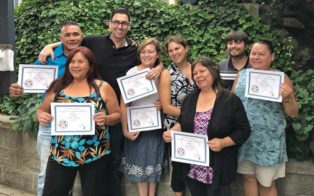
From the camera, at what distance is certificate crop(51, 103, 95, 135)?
11.7 feet

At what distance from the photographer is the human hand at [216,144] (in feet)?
11.2

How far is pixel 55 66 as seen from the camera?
4.15m

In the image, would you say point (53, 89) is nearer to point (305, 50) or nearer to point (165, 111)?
point (165, 111)

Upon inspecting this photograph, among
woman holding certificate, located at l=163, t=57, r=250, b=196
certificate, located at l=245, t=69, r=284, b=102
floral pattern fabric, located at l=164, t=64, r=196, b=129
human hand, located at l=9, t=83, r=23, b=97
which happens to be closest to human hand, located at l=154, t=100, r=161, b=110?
floral pattern fabric, located at l=164, t=64, r=196, b=129

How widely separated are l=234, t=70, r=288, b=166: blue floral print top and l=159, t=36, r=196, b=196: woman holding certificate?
1.87ft

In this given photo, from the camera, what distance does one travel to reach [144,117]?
4094 millimetres

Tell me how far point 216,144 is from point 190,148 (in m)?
0.27

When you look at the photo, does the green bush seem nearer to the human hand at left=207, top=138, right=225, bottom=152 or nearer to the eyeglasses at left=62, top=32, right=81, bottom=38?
the eyeglasses at left=62, top=32, right=81, bottom=38

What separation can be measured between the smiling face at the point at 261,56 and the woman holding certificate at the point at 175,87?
62 cm

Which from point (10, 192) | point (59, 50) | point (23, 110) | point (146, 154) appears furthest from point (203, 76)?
point (10, 192)

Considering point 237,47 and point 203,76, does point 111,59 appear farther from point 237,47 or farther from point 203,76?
point 237,47

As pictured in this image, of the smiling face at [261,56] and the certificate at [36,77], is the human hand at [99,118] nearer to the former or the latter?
the certificate at [36,77]

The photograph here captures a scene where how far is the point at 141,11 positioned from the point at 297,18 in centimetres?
254

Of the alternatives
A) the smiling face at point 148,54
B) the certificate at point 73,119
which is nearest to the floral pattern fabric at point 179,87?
the smiling face at point 148,54
